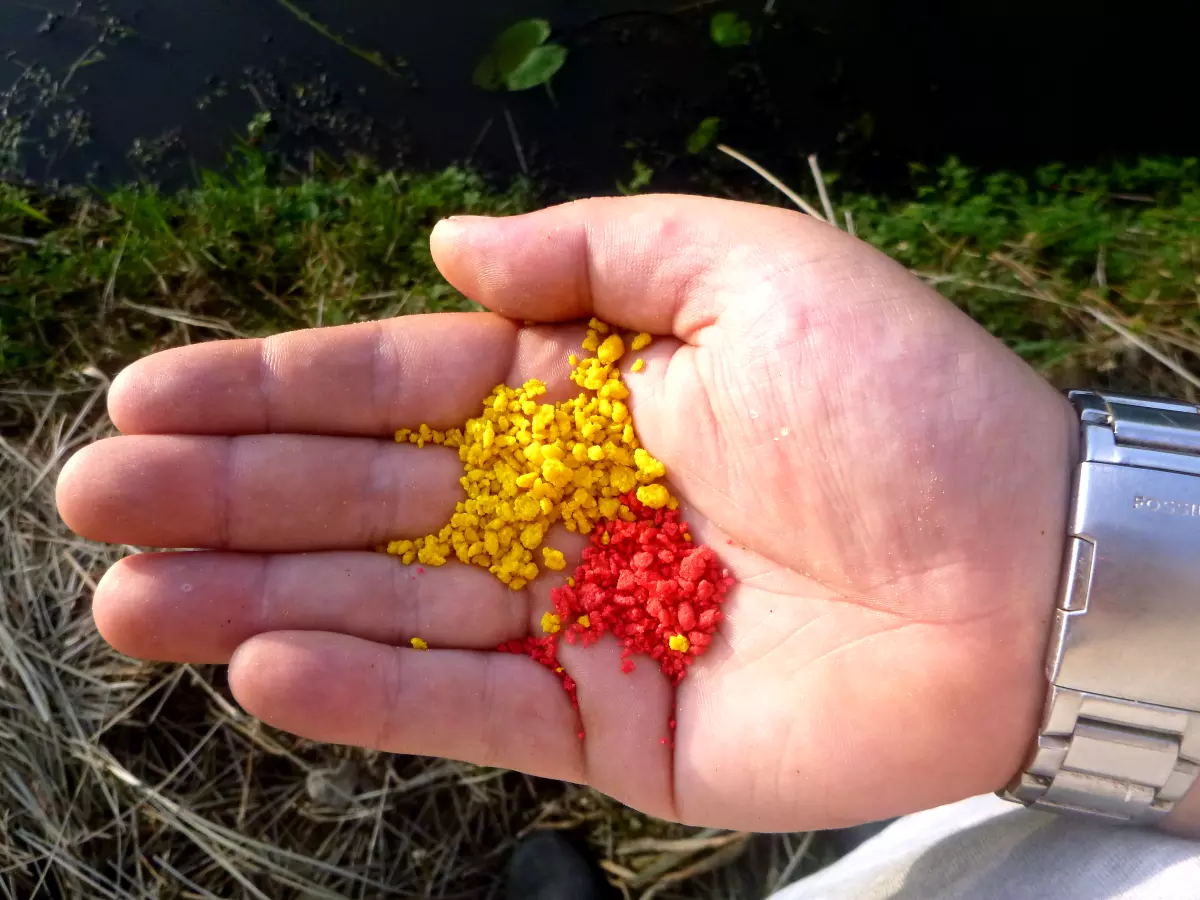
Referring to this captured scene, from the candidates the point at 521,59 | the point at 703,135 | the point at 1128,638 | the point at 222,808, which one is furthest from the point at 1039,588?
the point at 521,59

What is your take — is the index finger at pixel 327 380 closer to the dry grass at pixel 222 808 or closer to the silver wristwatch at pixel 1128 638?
the dry grass at pixel 222 808

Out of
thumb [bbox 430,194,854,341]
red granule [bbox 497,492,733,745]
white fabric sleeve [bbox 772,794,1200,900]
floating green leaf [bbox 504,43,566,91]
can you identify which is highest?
floating green leaf [bbox 504,43,566,91]

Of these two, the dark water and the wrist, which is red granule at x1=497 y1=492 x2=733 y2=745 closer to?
the wrist

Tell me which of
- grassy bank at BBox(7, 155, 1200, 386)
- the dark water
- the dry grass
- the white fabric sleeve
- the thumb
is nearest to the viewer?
the white fabric sleeve

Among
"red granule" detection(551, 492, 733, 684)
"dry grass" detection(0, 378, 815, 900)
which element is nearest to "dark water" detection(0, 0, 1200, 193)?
"red granule" detection(551, 492, 733, 684)

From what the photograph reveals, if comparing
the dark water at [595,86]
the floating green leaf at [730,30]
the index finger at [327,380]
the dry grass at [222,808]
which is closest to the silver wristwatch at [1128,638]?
the dry grass at [222,808]

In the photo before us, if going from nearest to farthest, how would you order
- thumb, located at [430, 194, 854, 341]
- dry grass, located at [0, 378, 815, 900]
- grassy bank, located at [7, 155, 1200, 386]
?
thumb, located at [430, 194, 854, 341], dry grass, located at [0, 378, 815, 900], grassy bank, located at [7, 155, 1200, 386]

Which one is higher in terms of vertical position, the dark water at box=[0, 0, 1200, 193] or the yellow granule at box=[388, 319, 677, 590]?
the dark water at box=[0, 0, 1200, 193]
